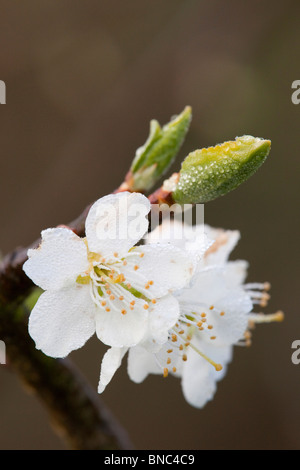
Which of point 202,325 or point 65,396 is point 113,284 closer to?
point 202,325

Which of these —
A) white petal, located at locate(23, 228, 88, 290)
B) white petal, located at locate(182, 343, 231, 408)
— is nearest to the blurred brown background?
white petal, located at locate(182, 343, 231, 408)

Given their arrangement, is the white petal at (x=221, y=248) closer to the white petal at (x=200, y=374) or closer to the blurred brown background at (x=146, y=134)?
the white petal at (x=200, y=374)

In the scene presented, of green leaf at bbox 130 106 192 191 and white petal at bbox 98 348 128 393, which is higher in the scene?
green leaf at bbox 130 106 192 191

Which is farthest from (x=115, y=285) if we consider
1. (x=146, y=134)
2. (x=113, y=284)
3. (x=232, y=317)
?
(x=146, y=134)

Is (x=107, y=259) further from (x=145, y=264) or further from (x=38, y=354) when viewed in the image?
(x=38, y=354)

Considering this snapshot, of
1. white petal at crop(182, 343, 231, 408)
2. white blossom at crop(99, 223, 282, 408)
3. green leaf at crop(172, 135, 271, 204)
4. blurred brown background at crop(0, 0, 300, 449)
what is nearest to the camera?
green leaf at crop(172, 135, 271, 204)

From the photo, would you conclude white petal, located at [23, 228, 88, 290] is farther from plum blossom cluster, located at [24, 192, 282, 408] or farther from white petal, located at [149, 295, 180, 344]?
white petal, located at [149, 295, 180, 344]
